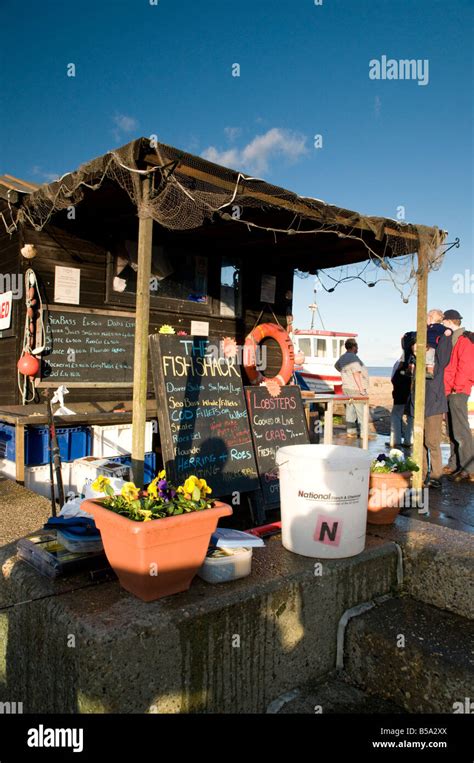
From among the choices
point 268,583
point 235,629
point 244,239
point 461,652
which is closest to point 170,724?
point 235,629

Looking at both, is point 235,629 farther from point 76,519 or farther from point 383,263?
point 383,263

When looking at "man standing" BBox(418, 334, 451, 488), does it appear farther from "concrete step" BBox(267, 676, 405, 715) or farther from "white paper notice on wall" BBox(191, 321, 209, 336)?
"concrete step" BBox(267, 676, 405, 715)

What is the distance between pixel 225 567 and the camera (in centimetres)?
232

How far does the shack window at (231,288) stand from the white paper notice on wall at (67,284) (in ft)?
8.08

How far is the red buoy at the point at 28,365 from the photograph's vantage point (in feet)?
20.0

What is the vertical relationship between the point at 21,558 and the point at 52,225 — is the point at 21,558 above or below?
below

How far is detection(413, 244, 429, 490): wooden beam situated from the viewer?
5.50m

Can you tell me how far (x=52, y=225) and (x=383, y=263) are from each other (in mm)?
4181

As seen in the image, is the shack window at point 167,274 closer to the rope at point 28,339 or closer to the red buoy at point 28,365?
the rope at point 28,339

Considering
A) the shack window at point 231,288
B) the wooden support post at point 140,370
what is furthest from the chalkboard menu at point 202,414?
the shack window at point 231,288

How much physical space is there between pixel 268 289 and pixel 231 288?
2.75 feet

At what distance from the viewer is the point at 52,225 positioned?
648 cm

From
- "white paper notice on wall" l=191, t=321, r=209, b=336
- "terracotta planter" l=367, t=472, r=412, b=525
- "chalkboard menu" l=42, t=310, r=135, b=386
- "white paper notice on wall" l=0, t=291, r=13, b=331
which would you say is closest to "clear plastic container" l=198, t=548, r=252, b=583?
"terracotta planter" l=367, t=472, r=412, b=525

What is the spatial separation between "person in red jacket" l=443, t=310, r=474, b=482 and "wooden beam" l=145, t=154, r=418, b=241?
5.28 feet
